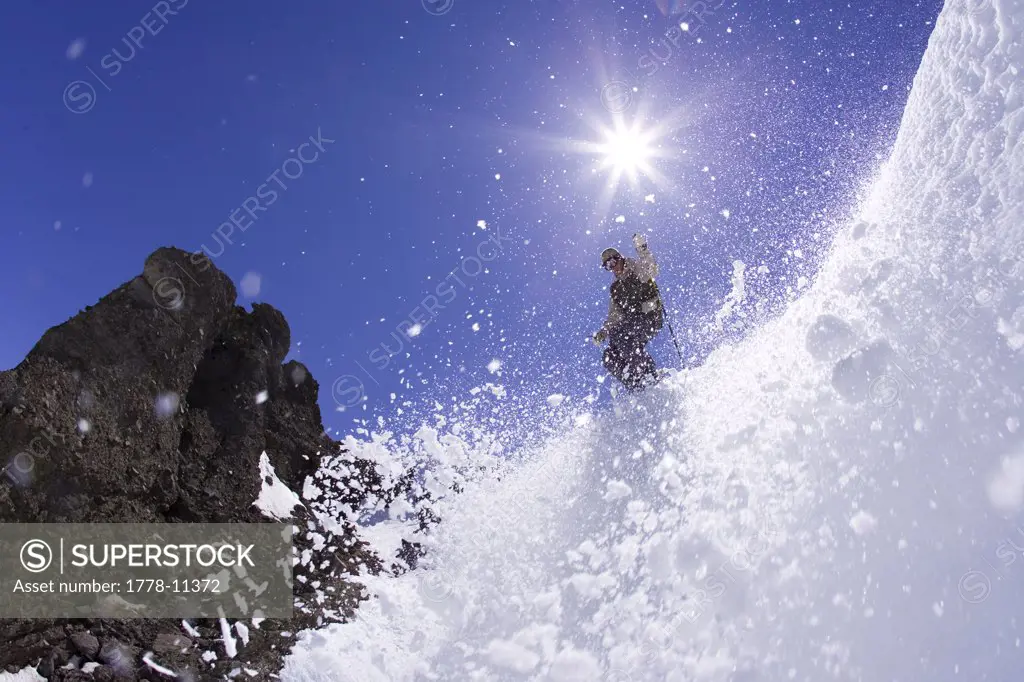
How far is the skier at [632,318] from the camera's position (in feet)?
32.2

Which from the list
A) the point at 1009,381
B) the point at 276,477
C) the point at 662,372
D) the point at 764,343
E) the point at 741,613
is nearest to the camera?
the point at 1009,381

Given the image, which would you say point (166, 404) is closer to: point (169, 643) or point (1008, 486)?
point (169, 643)

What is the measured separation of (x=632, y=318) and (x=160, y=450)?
7.76 meters

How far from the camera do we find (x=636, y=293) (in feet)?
32.9

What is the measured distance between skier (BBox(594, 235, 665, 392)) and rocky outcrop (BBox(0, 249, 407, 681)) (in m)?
5.67

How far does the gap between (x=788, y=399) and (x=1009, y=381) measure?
1.84 metres

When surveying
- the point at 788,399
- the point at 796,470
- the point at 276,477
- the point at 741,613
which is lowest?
the point at 741,613

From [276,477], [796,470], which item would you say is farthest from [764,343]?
[276,477]

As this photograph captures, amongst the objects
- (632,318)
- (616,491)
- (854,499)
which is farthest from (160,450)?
(854,499)

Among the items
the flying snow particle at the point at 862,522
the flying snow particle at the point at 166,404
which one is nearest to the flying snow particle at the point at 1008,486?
the flying snow particle at the point at 862,522

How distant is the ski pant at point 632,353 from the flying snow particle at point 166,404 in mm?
7190

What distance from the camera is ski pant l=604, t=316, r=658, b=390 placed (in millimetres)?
9773

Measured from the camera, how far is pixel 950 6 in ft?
15.0

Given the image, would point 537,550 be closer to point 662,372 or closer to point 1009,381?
point 662,372
